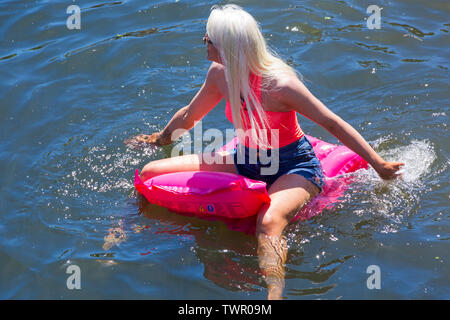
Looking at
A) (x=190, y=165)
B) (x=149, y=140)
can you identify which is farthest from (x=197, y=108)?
(x=149, y=140)

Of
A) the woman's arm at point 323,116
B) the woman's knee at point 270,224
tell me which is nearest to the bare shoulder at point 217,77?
the woman's arm at point 323,116

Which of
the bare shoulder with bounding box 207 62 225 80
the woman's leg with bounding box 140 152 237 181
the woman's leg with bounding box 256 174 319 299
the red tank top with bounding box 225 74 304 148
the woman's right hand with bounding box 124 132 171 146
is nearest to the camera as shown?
the woman's leg with bounding box 256 174 319 299

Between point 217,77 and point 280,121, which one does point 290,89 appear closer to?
point 280,121

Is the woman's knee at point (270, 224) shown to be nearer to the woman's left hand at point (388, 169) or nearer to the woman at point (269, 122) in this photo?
the woman at point (269, 122)

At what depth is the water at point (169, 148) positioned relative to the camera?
11.9 feet

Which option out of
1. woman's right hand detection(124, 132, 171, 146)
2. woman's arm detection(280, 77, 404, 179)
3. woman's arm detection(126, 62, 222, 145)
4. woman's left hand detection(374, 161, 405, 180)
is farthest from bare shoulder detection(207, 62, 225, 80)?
woman's left hand detection(374, 161, 405, 180)

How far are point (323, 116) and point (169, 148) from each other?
72.5 inches

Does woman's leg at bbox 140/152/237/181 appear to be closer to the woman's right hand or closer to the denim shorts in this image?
the denim shorts

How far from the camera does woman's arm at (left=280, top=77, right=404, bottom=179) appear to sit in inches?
140

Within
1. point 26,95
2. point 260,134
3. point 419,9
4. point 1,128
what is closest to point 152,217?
point 260,134

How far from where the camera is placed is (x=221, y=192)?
3.74m

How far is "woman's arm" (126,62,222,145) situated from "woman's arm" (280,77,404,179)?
0.58 m

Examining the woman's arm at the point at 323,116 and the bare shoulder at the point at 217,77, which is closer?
the woman's arm at the point at 323,116

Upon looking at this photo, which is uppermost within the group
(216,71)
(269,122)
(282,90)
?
(216,71)
